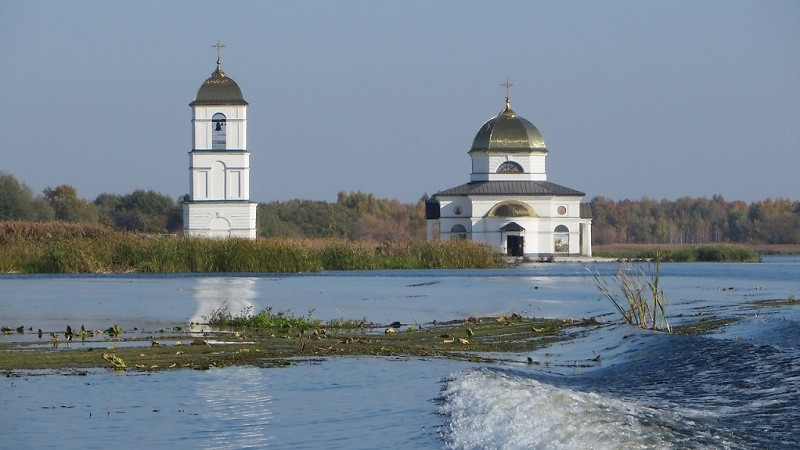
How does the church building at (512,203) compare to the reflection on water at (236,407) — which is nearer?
the reflection on water at (236,407)

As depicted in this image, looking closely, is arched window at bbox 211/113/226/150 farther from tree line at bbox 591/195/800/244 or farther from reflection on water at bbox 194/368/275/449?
reflection on water at bbox 194/368/275/449

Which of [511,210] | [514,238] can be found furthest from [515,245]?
[511,210]

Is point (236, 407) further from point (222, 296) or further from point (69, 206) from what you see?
point (69, 206)

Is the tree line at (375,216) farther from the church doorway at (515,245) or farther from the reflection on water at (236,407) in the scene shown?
the reflection on water at (236,407)

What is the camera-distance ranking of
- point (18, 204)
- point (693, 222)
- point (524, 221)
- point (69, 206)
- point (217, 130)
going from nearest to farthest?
point (524, 221) → point (217, 130) → point (18, 204) → point (69, 206) → point (693, 222)

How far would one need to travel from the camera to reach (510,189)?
81.4 meters

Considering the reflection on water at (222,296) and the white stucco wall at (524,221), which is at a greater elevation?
the white stucco wall at (524,221)

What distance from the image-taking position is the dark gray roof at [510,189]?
8044 cm

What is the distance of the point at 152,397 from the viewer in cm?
1402

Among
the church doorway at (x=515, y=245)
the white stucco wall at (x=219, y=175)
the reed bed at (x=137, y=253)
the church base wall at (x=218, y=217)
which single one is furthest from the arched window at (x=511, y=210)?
the reed bed at (x=137, y=253)

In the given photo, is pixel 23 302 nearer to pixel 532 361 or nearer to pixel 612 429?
→ pixel 532 361

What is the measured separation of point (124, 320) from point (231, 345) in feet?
21.0

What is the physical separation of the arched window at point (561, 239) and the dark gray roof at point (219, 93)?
2033 centimetres

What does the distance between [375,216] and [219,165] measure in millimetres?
40487
